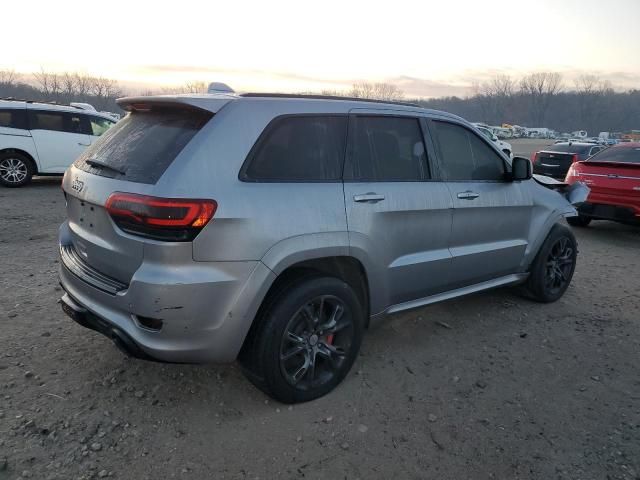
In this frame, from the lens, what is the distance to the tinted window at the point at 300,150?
9.10ft

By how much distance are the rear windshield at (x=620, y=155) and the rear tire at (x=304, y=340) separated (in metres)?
6.84

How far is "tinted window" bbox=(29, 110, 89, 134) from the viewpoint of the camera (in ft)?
35.5

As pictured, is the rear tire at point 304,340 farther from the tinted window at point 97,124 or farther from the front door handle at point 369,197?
the tinted window at point 97,124

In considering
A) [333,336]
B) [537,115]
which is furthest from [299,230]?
[537,115]

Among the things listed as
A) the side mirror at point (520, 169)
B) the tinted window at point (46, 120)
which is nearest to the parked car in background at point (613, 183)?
the side mirror at point (520, 169)

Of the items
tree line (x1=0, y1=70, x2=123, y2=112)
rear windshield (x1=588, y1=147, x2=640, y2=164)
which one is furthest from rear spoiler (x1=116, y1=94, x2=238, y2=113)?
tree line (x1=0, y1=70, x2=123, y2=112)

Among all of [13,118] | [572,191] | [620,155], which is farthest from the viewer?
[13,118]

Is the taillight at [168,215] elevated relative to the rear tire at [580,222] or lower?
elevated

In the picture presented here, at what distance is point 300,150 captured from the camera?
296 centimetres

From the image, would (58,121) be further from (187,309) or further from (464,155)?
(187,309)

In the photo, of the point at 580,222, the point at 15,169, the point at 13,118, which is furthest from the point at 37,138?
the point at 580,222

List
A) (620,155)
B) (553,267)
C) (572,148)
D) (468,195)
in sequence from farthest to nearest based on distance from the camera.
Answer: (572,148) → (620,155) → (553,267) → (468,195)

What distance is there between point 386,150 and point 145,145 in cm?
155

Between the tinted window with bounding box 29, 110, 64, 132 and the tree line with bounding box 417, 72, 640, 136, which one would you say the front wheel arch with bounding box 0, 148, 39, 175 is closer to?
the tinted window with bounding box 29, 110, 64, 132
